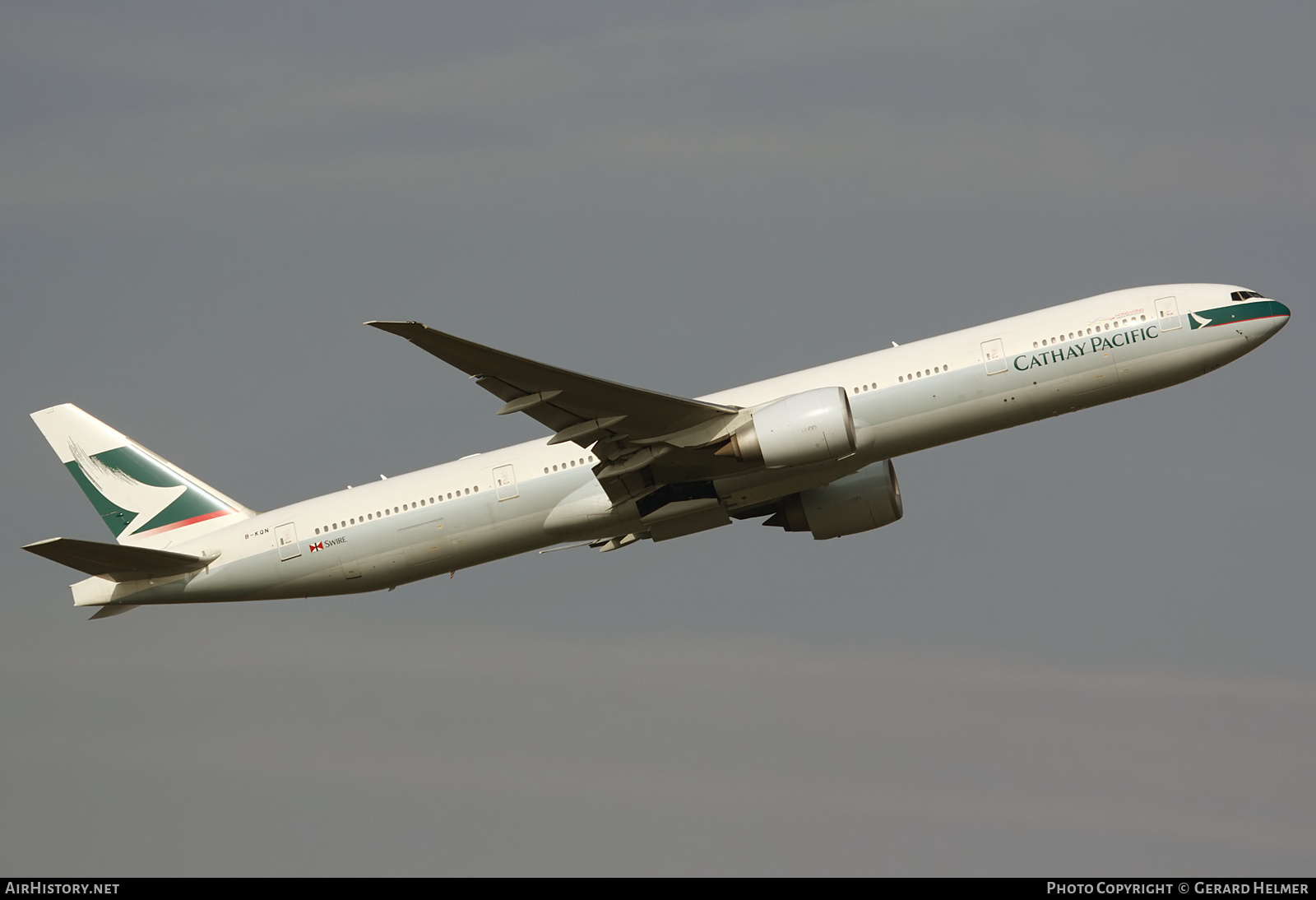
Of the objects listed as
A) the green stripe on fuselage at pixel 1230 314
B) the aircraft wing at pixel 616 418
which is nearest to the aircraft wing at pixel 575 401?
the aircraft wing at pixel 616 418

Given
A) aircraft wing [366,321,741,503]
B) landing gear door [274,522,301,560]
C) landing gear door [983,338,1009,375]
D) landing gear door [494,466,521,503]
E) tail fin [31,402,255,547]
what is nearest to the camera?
aircraft wing [366,321,741,503]

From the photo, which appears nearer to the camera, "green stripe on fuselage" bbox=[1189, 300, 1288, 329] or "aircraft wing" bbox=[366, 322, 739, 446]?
"aircraft wing" bbox=[366, 322, 739, 446]

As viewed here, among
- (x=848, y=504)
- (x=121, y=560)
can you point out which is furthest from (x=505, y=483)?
(x=121, y=560)

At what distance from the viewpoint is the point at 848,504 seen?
142 ft

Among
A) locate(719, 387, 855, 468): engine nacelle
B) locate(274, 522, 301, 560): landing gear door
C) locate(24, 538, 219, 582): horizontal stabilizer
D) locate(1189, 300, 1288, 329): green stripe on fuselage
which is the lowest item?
locate(24, 538, 219, 582): horizontal stabilizer

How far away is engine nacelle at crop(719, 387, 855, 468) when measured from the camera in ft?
121

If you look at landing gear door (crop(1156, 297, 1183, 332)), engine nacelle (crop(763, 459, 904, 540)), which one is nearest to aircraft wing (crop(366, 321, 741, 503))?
engine nacelle (crop(763, 459, 904, 540))

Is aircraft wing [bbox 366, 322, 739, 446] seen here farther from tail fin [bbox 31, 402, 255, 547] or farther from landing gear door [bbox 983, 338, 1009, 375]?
tail fin [bbox 31, 402, 255, 547]

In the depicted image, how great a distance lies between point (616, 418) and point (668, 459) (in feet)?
6.64

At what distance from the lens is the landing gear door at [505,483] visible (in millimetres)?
40688

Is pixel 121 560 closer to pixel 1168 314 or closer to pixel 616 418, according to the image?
pixel 616 418

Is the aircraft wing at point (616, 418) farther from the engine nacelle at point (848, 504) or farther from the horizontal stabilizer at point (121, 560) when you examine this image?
the horizontal stabilizer at point (121, 560)

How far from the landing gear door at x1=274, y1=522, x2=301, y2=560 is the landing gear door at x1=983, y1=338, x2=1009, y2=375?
2094 cm

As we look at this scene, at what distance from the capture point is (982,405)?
38.3 m
